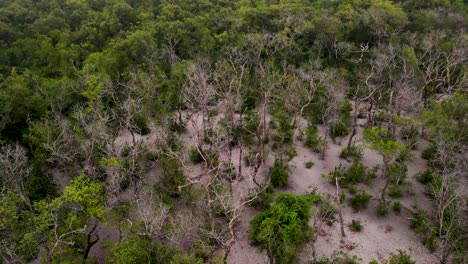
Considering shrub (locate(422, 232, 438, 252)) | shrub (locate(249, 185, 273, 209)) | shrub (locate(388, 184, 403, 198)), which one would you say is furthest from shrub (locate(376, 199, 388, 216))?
shrub (locate(249, 185, 273, 209))

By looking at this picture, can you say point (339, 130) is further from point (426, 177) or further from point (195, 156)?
point (195, 156)

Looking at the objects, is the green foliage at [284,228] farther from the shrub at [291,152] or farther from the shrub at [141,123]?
the shrub at [141,123]

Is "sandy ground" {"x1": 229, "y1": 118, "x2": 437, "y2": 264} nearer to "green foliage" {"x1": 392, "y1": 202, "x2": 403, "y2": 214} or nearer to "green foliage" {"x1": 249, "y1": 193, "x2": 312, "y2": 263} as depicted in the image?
"green foliage" {"x1": 392, "y1": 202, "x2": 403, "y2": 214}

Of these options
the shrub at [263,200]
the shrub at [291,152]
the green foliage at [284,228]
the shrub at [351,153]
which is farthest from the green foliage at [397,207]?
the shrub at [263,200]

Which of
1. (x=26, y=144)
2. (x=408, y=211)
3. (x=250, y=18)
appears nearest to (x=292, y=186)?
(x=408, y=211)

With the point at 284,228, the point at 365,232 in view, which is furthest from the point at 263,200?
the point at 365,232

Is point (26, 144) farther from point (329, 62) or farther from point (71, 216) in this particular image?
point (329, 62)
